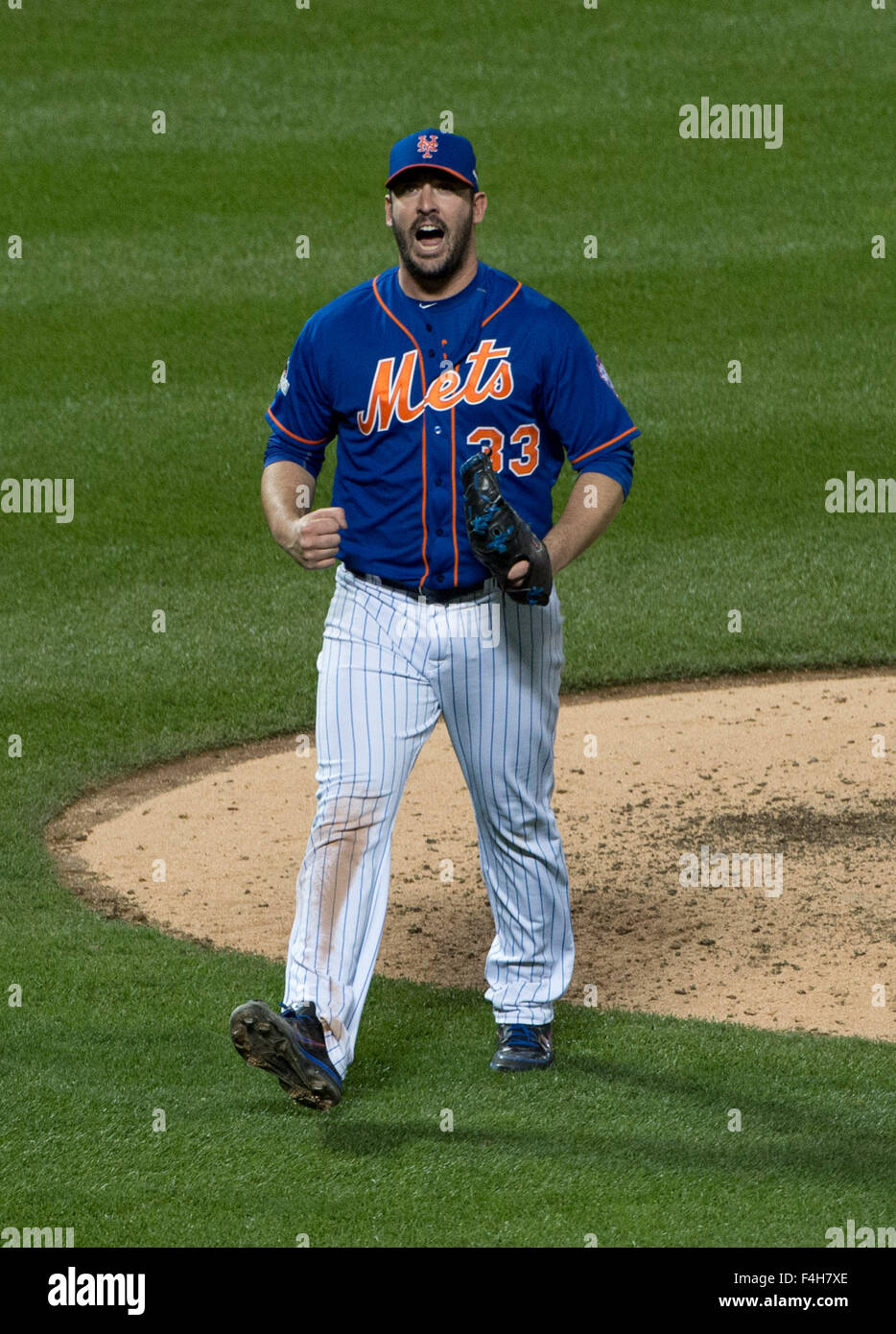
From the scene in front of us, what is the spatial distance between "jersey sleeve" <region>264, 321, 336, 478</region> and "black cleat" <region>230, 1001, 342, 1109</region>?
150cm

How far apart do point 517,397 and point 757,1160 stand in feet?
6.66

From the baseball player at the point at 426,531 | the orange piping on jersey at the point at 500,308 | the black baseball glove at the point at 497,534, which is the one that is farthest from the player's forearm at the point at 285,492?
the orange piping on jersey at the point at 500,308

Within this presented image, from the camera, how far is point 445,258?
492cm

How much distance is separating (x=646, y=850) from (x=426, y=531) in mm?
2691

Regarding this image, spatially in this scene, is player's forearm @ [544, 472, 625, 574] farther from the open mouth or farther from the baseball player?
the open mouth

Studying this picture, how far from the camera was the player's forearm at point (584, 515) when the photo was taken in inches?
196

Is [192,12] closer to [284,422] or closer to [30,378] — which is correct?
[30,378]

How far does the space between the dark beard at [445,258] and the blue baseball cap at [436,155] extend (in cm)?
11

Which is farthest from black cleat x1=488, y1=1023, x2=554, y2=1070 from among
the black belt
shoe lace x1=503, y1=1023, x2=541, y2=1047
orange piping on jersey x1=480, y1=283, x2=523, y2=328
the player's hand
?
orange piping on jersey x1=480, y1=283, x2=523, y2=328

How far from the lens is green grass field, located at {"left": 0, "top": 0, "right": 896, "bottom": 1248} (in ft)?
15.0

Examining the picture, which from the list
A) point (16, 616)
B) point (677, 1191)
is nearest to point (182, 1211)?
point (677, 1191)

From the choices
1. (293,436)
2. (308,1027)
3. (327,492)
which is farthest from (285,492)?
(327,492)

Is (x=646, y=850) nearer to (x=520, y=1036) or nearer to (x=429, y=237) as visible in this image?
(x=520, y=1036)

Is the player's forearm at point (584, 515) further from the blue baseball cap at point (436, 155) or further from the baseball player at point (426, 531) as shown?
the blue baseball cap at point (436, 155)
